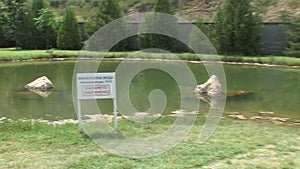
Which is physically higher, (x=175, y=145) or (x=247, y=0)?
(x=247, y=0)

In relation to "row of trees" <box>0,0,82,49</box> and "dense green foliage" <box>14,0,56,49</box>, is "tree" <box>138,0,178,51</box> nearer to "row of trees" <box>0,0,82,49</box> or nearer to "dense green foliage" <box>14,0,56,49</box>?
"row of trees" <box>0,0,82,49</box>

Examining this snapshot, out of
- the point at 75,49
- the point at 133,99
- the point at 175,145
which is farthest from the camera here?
the point at 75,49

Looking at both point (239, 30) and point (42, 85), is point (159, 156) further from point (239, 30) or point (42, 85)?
point (239, 30)

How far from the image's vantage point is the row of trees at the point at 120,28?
21.7m

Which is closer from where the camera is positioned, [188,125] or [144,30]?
[188,125]

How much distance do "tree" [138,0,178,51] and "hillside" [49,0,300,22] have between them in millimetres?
8270

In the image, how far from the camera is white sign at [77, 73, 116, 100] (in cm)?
584

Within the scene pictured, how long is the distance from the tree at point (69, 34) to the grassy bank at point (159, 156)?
740 inches

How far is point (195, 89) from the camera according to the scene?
38.8ft

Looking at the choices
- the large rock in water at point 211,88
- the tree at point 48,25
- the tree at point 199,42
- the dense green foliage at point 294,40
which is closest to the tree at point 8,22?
the tree at point 48,25

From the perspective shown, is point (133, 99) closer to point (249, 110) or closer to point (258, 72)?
point (249, 110)

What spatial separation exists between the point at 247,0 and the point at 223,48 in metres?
2.81

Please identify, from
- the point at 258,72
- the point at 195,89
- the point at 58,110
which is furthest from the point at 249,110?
the point at 258,72

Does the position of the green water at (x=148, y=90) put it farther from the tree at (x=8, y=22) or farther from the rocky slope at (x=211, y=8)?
the rocky slope at (x=211, y=8)
